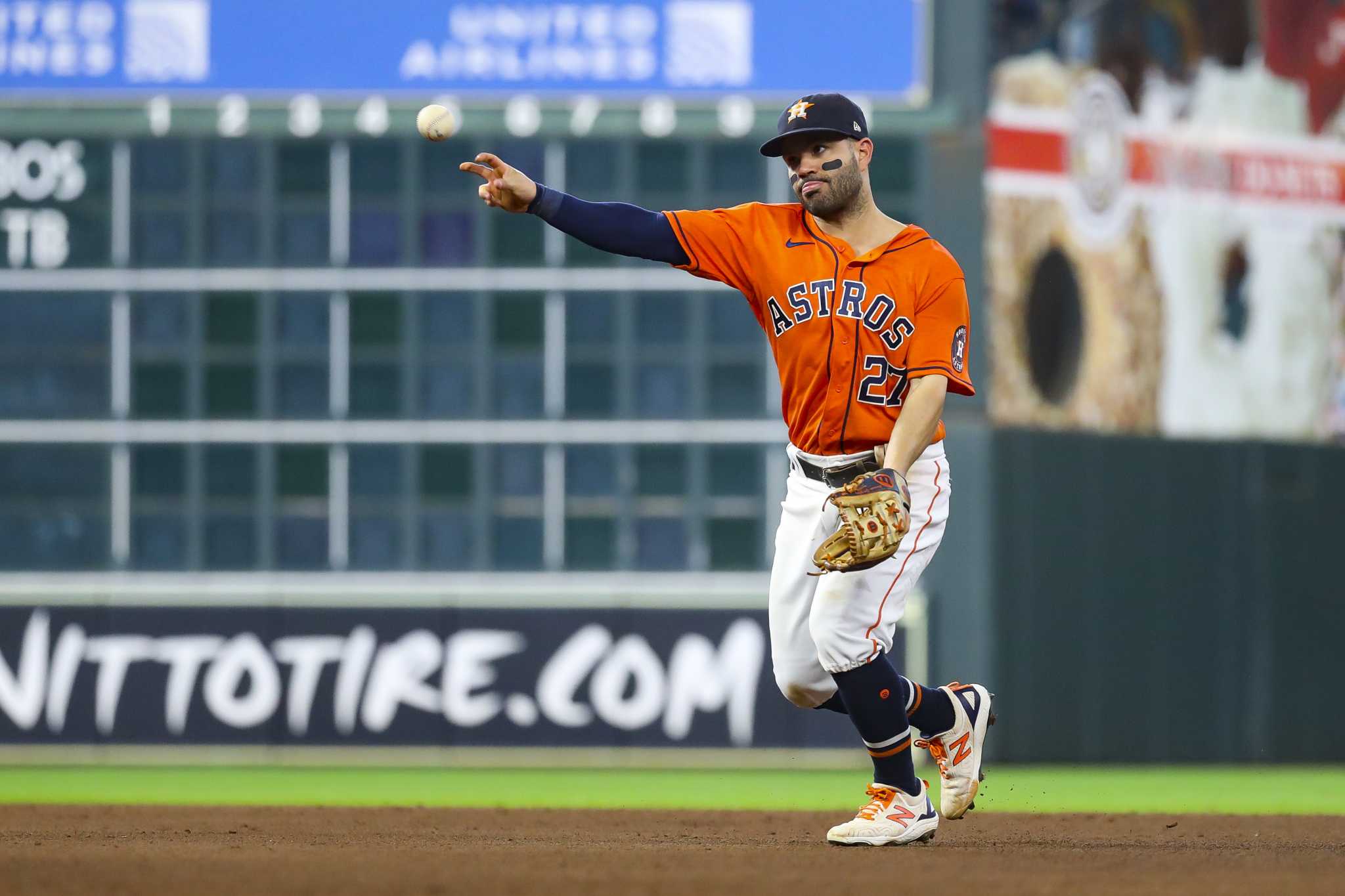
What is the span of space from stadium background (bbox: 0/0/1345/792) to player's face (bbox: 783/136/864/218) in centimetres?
520

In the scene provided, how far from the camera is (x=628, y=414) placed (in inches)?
442

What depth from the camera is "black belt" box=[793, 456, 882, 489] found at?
234 inches

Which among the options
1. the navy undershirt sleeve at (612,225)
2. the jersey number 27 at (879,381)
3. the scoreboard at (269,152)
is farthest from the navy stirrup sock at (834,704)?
the scoreboard at (269,152)

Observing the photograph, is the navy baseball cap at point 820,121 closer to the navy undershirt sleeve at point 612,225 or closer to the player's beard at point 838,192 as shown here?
the player's beard at point 838,192

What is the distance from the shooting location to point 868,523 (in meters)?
5.62

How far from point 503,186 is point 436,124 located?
25 centimetres

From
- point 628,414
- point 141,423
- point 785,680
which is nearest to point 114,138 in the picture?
point 141,423

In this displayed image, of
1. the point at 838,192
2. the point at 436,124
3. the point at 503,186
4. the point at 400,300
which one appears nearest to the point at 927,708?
the point at 838,192

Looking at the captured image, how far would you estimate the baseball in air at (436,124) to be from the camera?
5883mm

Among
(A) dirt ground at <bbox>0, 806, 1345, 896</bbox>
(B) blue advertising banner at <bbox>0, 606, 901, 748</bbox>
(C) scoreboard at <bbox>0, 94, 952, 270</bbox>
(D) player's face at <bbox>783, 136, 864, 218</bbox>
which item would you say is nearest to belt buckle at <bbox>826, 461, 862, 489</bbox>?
(D) player's face at <bbox>783, 136, 864, 218</bbox>

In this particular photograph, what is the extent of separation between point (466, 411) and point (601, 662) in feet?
4.82

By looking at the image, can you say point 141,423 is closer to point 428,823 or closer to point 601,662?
point 601,662

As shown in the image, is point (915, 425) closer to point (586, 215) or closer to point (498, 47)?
point (586, 215)

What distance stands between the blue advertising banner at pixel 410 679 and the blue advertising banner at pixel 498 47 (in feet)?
8.87
